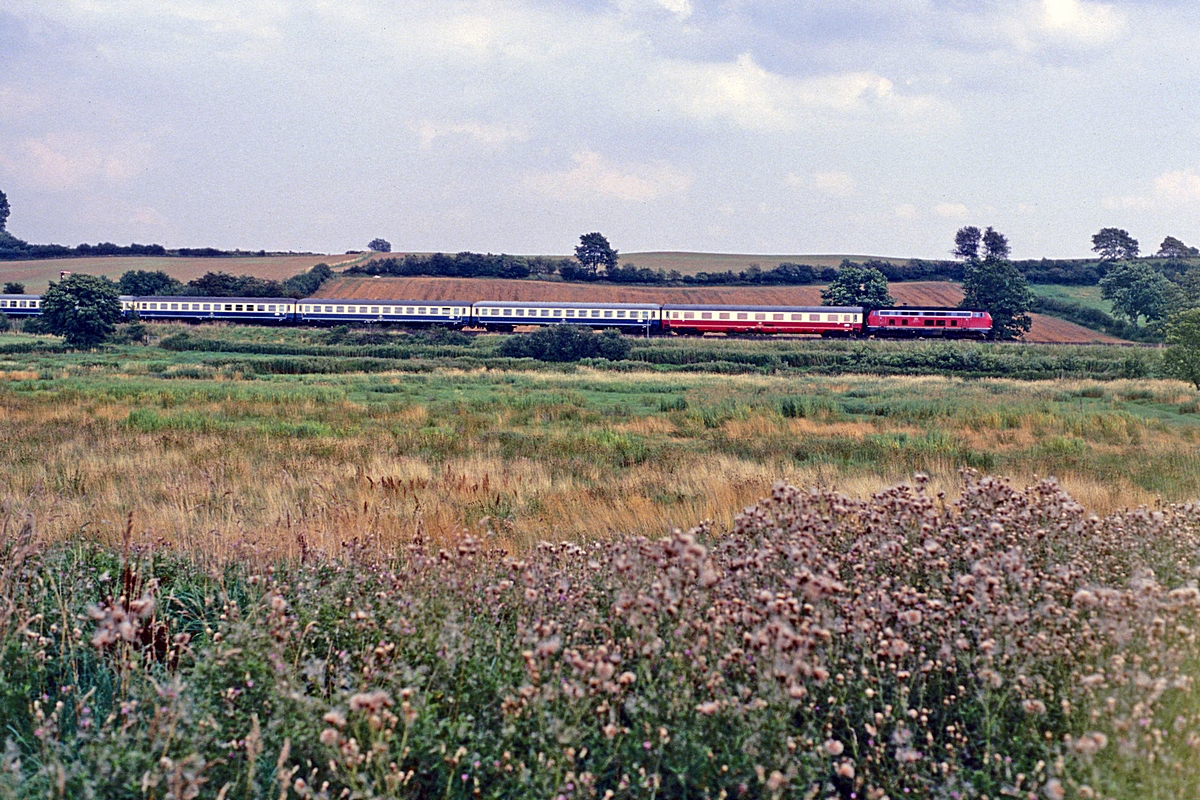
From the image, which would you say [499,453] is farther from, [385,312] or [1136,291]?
[1136,291]

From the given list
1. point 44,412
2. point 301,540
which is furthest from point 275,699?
point 44,412

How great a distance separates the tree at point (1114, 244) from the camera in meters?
128

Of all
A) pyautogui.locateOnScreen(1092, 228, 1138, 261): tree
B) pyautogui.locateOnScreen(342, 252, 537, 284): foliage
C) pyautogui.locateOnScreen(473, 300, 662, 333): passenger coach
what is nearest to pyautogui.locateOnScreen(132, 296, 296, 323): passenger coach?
pyautogui.locateOnScreen(473, 300, 662, 333): passenger coach

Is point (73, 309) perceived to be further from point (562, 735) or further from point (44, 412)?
point (562, 735)

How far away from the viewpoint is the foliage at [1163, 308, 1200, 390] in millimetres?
32906

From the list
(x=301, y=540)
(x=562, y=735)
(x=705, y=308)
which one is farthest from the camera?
(x=705, y=308)

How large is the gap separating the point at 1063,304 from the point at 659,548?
11004 cm

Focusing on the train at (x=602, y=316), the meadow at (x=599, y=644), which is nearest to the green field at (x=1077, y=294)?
the train at (x=602, y=316)

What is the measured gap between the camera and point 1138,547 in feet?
17.7

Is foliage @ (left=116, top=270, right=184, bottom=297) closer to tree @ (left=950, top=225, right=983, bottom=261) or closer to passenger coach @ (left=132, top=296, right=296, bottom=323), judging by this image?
passenger coach @ (left=132, top=296, right=296, bottom=323)

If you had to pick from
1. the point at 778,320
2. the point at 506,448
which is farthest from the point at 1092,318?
the point at 506,448

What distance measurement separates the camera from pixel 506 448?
1650cm

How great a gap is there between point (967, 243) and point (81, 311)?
113785mm

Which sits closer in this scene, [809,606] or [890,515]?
[809,606]
